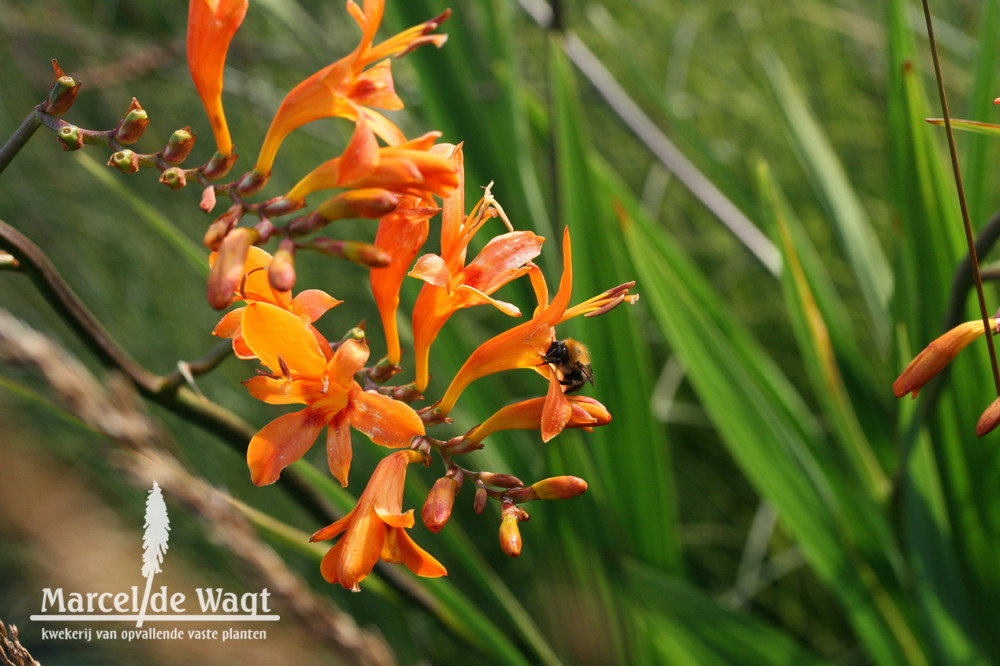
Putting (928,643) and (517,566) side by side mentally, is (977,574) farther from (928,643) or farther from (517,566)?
(517,566)

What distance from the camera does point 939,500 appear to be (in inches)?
55.9

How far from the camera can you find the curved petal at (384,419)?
0.70m

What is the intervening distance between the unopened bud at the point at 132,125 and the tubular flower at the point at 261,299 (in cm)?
12

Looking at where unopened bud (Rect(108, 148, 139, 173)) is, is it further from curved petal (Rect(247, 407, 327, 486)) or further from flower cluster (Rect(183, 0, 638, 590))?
curved petal (Rect(247, 407, 327, 486))

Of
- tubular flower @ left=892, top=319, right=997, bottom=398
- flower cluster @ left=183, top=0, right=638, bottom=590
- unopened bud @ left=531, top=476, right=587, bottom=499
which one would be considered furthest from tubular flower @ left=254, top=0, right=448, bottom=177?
tubular flower @ left=892, top=319, right=997, bottom=398

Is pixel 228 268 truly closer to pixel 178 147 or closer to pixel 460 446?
pixel 178 147

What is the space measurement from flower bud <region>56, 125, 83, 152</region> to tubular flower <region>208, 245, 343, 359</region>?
0.45 feet

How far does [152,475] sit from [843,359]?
52.2 inches

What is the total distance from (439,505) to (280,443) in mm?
142

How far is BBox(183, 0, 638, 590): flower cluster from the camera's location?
2.12 feet

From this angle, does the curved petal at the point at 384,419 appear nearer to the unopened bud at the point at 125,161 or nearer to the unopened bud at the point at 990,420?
the unopened bud at the point at 125,161

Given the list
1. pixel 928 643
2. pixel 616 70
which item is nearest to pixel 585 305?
pixel 928 643

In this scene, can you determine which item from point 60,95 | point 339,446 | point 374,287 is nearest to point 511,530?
point 339,446

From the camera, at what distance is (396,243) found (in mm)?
752
